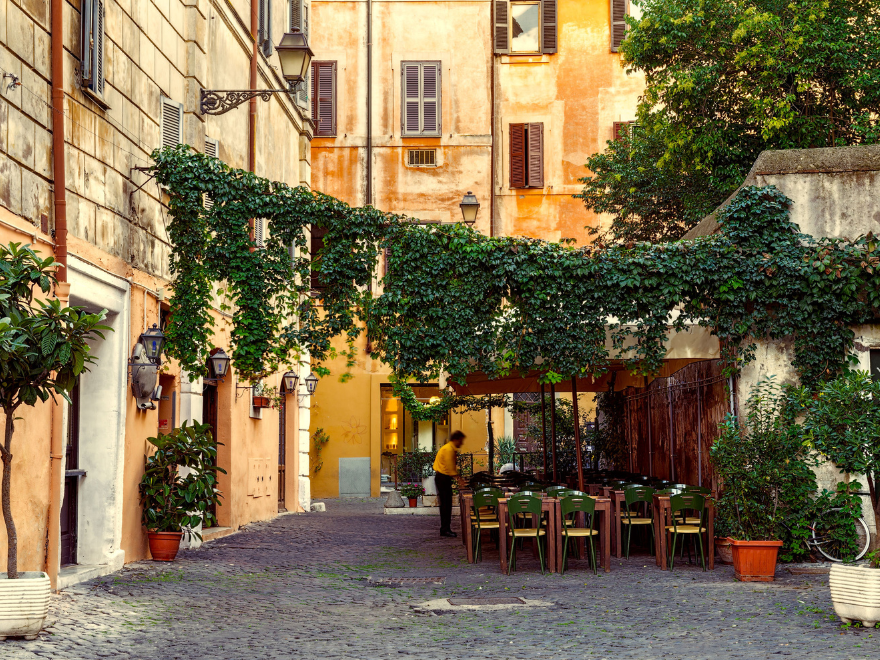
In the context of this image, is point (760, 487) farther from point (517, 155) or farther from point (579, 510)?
point (517, 155)

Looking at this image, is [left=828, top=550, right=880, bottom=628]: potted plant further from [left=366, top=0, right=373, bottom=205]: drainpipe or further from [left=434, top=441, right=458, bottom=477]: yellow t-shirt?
[left=366, top=0, right=373, bottom=205]: drainpipe

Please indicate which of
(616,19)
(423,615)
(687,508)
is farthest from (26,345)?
(616,19)

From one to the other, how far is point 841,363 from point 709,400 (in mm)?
1734

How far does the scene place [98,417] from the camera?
10.4 m

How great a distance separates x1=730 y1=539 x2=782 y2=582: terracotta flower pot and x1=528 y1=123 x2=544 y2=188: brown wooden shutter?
53.9ft

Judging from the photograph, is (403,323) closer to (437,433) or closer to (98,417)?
(98,417)

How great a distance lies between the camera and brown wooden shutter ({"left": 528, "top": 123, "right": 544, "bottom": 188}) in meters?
25.2

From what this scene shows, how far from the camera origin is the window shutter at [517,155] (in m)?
25.2

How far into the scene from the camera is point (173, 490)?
11.3 m

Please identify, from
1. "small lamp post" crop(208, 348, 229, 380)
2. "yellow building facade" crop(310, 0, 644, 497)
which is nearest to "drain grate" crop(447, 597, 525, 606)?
"small lamp post" crop(208, 348, 229, 380)

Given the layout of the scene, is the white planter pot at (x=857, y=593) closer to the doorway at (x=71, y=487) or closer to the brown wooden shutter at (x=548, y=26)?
the doorway at (x=71, y=487)

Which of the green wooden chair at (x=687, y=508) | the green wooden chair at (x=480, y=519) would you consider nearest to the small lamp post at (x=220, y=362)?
the green wooden chair at (x=480, y=519)

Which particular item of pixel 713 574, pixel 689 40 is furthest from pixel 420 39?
pixel 713 574

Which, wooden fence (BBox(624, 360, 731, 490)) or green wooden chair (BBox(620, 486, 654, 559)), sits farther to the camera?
wooden fence (BBox(624, 360, 731, 490))
